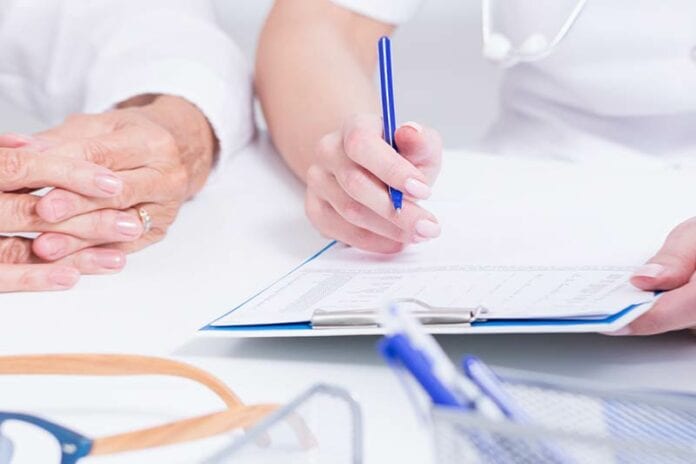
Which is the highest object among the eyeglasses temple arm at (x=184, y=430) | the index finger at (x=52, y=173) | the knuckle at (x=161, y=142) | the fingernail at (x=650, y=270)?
the knuckle at (x=161, y=142)

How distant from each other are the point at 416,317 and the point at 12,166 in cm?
36

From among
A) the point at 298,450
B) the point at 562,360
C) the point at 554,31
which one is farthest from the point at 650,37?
the point at 298,450

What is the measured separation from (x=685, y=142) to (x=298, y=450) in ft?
2.48

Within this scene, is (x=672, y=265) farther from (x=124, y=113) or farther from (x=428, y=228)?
(x=124, y=113)

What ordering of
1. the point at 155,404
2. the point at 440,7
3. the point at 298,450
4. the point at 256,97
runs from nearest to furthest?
the point at 298,450
the point at 155,404
the point at 256,97
the point at 440,7

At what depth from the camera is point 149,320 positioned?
0.68m

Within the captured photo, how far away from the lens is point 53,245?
2.59 feet

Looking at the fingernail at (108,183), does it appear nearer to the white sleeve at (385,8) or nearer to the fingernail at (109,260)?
the fingernail at (109,260)

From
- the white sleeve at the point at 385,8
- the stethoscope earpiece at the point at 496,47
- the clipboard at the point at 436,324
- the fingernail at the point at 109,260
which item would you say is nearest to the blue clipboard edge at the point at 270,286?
the clipboard at the point at 436,324

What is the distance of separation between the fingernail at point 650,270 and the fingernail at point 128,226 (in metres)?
0.38

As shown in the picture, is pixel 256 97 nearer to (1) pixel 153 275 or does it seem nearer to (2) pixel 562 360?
(1) pixel 153 275

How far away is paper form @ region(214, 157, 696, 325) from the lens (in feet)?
1.99

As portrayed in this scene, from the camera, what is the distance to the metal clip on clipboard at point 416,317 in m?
0.56

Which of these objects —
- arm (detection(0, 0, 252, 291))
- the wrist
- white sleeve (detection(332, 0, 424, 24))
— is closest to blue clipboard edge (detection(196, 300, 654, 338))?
arm (detection(0, 0, 252, 291))
